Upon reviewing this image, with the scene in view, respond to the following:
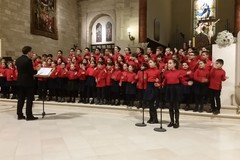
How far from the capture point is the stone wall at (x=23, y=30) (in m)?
11.3

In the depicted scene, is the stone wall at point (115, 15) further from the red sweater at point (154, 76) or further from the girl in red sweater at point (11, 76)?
the red sweater at point (154, 76)

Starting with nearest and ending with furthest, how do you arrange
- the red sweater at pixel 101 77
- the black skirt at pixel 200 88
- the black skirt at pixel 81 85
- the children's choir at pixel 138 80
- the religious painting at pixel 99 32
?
the children's choir at pixel 138 80
the black skirt at pixel 200 88
the red sweater at pixel 101 77
the black skirt at pixel 81 85
the religious painting at pixel 99 32

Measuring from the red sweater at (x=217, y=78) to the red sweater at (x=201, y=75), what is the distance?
5.8 inches

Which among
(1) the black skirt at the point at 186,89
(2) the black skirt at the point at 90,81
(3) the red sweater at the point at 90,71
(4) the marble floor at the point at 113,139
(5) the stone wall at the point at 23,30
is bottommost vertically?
(4) the marble floor at the point at 113,139

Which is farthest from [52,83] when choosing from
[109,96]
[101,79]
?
[109,96]

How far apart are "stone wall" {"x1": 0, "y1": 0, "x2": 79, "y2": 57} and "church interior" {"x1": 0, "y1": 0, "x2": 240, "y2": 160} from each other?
4 cm

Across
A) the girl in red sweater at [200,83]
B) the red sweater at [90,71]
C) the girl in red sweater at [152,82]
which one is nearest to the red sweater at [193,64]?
the girl in red sweater at [200,83]

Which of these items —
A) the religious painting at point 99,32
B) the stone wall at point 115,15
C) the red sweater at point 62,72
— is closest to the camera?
the red sweater at point 62,72

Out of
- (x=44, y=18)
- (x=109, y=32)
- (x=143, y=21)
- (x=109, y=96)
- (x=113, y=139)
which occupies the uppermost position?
(x=44, y=18)

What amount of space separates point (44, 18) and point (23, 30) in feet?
5.48

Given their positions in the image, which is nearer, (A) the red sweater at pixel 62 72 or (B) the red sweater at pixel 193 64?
(B) the red sweater at pixel 193 64

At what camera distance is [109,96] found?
7.98 m

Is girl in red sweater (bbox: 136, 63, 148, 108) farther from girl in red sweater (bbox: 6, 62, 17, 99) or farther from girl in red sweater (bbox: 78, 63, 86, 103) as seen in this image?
girl in red sweater (bbox: 6, 62, 17, 99)

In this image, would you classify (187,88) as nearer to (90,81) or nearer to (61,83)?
(90,81)
